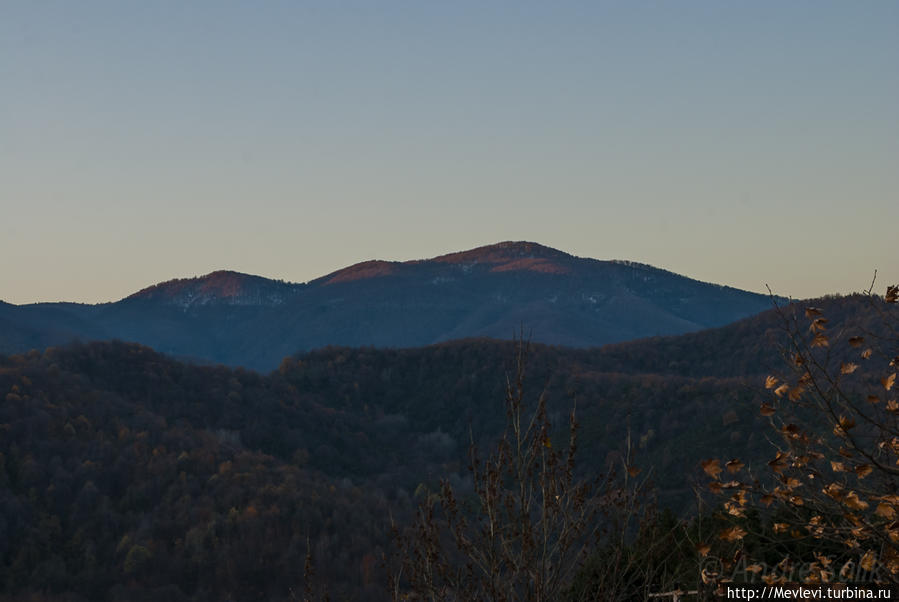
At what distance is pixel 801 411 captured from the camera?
50.5m

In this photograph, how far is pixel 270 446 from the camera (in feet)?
257

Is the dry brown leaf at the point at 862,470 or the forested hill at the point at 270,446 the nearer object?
the dry brown leaf at the point at 862,470

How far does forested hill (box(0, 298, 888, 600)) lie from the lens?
155ft

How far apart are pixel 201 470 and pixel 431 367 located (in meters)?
54.0

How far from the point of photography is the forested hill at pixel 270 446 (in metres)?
47.2

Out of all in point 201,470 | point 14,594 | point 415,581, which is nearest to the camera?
point 415,581

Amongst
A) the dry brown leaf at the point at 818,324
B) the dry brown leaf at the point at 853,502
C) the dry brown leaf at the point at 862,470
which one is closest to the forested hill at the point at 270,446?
the dry brown leaf at the point at 818,324

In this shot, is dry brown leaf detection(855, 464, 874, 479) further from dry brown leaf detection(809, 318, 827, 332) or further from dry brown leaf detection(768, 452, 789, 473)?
dry brown leaf detection(809, 318, 827, 332)

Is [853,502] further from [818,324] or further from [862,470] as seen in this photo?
[818,324]

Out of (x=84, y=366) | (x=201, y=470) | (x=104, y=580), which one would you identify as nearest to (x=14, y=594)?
(x=104, y=580)

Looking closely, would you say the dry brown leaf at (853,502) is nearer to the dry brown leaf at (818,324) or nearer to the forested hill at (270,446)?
the dry brown leaf at (818,324)

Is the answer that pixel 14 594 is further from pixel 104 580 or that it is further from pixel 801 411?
pixel 801 411

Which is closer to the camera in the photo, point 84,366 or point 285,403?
point 84,366

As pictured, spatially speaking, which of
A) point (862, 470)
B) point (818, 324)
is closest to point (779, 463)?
point (862, 470)
